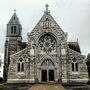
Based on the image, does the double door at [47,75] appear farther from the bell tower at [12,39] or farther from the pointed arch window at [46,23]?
the bell tower at [12,39]

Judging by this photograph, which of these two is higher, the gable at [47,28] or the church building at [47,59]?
the gable at [47,28]

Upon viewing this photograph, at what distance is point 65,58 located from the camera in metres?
48.4

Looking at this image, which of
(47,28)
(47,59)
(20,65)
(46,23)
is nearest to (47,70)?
(47,59)

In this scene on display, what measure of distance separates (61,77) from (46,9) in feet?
49.1

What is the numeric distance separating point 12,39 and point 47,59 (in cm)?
1744

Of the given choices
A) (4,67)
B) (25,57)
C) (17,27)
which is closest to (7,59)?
(4,67)

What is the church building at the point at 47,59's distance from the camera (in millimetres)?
47844

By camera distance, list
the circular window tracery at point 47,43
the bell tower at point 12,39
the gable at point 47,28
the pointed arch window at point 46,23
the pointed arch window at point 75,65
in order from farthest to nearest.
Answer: the bell tower at point 12,39, the pointed arch window at point 46,23, the gable at point 47,28, the circular window tracery at point 47,43, the pointed arch window at point 75,65

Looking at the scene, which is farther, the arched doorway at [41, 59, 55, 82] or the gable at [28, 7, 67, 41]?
the gable at [28, 7, 67, 41]

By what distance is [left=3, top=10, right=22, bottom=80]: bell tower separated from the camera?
202 feet

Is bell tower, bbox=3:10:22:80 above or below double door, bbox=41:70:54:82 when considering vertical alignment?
above

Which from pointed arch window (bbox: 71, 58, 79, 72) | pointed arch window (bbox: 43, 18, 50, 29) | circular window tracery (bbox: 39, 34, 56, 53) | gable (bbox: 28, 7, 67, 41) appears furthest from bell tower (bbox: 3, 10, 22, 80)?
pointed arch window (bbox: 71, 58, 79, 72)

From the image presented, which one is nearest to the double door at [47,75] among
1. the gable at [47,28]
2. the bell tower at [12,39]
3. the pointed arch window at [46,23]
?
the gable at [47,28]

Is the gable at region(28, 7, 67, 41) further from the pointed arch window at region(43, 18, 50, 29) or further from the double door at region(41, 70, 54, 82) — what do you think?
the double door at region(41, 70, 54, 82)
